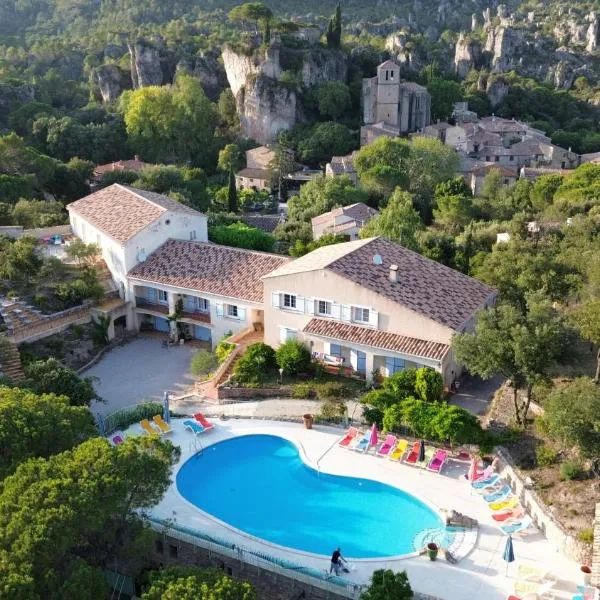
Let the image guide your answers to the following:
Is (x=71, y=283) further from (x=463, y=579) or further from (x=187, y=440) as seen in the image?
(x=463, y=579)

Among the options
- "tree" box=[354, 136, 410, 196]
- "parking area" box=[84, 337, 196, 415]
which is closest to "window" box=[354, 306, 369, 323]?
"parking area" box=[84, 337, 196, 415]

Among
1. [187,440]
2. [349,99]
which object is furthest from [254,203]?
[187,440]

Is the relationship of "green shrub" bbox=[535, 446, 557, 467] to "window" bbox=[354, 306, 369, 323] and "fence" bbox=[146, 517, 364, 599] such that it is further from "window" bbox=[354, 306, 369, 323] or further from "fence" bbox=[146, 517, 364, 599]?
"window" bbox=[354, 306, 369, 323]

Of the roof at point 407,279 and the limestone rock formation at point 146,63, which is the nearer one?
the roof at point 407,279

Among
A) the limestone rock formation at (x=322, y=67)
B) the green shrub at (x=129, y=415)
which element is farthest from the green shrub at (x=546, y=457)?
the limestone rock formation at (x=322, y=67)

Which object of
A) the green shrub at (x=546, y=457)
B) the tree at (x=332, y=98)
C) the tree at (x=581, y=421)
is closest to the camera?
the tree at (x=581, y=421)

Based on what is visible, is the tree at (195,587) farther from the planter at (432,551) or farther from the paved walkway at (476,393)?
the paved walkway at (476,393)
